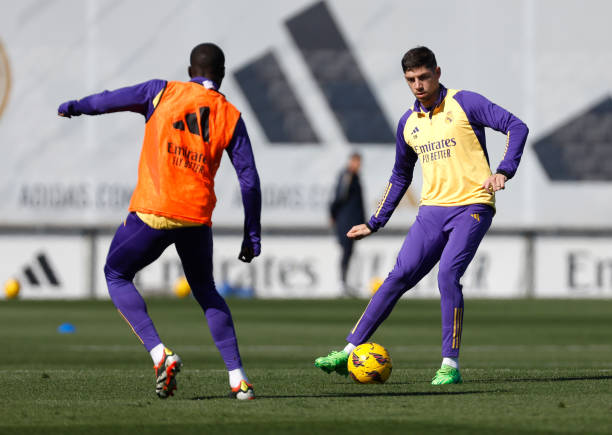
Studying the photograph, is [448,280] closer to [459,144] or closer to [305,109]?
[459,144]

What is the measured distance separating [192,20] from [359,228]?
1733 centimetres

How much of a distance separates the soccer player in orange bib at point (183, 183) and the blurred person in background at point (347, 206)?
636 inches

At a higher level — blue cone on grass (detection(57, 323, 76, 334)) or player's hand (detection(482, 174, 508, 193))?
player's hand (detection(482, 174, 508, 193))

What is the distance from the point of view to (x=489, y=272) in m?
26.3

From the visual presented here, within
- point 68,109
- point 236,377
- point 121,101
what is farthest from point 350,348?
point 68,109

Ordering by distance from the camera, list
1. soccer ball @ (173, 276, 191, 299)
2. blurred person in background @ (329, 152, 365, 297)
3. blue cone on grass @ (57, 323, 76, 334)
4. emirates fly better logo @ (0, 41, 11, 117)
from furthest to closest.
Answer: emirates fly better logo @ (0, 41, 11, 117) < soccer ball @ (173, 276, 191, 299) < blurred person in background @ (329, 152, 365, 297) < blue cone on grass @ (57, 323, 76, 334)

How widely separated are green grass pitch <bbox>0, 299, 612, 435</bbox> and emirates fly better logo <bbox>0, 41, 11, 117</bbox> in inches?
324

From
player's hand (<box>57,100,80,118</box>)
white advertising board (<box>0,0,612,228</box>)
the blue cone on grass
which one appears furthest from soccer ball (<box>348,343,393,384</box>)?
white advertising board (<box>0,0,612,228</box>)

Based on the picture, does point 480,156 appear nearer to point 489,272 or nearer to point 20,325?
point 20,325

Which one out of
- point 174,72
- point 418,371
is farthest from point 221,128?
point 174,72

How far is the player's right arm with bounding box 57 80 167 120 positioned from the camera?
772cm

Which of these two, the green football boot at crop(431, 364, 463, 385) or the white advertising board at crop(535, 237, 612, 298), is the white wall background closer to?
the white advertising board at crop(535, 237, 612, 298)

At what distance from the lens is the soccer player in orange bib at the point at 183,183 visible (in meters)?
7.75

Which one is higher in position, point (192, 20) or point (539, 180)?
point (192, 20)
